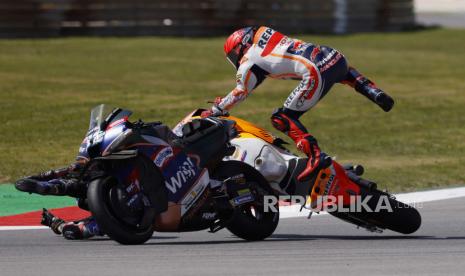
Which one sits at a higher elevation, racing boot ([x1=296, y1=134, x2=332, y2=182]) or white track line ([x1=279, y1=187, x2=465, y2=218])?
racing boot ([x1=296, y1=134, x2=332, y2=182])

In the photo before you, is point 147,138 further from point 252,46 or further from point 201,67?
point 201,67

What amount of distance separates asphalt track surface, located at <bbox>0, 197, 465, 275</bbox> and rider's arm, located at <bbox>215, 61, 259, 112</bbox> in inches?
40.1

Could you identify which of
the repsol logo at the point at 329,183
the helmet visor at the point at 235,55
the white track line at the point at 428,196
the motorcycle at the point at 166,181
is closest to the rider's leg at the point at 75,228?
the motorcycle at the point at 166,181

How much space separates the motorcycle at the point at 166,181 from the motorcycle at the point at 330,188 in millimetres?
165

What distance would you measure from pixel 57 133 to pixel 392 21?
17.2 meters

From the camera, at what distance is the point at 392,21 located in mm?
30172

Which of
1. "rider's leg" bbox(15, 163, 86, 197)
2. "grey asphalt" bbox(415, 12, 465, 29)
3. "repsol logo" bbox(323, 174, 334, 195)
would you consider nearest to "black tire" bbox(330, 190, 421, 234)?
"repsol logo" bbox(323, 174, 334, 195)

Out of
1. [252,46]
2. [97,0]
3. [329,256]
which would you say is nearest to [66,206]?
[252,46]

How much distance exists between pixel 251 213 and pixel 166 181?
0.86 metres

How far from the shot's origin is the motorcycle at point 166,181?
7277 mm

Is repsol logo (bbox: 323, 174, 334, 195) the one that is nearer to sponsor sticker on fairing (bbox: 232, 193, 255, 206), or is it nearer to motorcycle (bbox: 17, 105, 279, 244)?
motorcycle (bbox: 17, 105, 279, 244)

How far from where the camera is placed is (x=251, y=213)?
8172 mm

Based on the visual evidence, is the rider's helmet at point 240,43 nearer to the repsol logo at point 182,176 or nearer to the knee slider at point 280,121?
the knee slider at point 280,121

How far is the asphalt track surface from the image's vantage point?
6645mm
